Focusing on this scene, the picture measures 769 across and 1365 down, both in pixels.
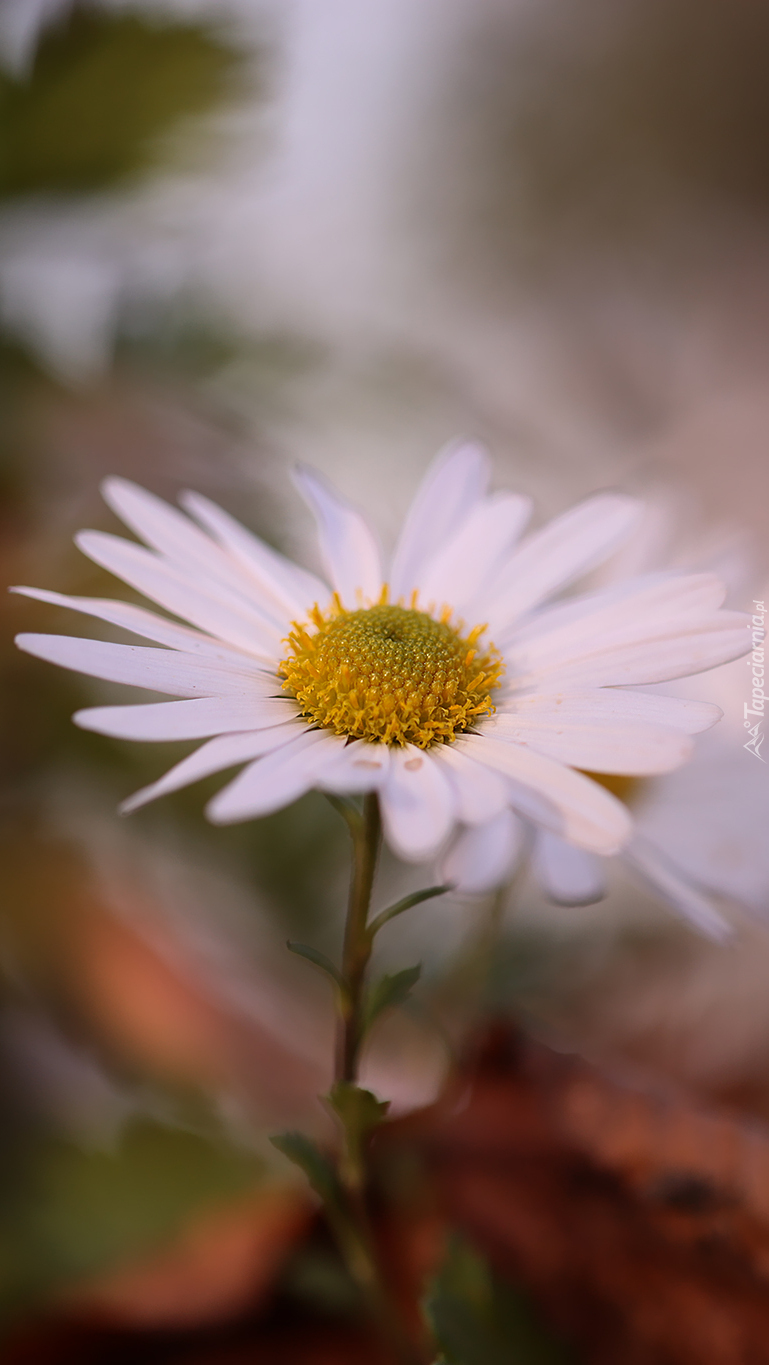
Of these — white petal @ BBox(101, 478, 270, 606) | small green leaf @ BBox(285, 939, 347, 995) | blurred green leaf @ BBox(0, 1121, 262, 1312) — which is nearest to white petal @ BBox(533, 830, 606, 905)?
small green leaf @ BBox(285, 939, 347, 995)

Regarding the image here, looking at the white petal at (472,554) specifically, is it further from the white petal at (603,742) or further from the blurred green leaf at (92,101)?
the blurred green leaf at (92,101)

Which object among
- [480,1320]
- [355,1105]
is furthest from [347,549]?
[480,1320]

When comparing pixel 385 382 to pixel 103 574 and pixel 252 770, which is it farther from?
pixel 252 770

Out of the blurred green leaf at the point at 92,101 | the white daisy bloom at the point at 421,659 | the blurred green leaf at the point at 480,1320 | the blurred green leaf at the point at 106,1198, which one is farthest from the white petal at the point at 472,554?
the blurred green leaf at the point at 92,101

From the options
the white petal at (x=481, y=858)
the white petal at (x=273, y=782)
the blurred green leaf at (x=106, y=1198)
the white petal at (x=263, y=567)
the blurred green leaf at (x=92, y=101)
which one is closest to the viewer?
the white petal at (x=273, y=782)

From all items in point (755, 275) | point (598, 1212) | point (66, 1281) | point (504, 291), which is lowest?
point (66, 1281)

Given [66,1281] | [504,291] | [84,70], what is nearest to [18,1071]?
[66,1281]

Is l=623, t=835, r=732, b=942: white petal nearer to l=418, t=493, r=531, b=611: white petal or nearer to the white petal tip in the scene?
the white petal tip
